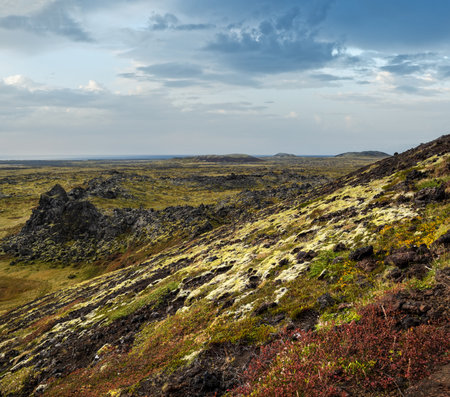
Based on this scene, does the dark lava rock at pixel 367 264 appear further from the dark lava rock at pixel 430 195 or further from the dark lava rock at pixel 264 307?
the dark lava rock at pixel 430 195

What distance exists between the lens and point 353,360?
292 inches

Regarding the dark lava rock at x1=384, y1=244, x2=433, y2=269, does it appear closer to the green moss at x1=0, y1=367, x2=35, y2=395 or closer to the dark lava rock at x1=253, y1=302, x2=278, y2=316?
the dark lava rock at x1=253, y1=302, x2=278, y2=316

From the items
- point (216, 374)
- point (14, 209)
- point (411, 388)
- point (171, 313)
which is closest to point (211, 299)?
point (171, 313)

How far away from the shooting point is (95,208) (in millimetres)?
80125

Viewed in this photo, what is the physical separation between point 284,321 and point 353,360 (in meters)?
3.78

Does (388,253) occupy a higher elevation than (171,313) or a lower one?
higher

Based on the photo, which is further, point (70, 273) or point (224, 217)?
point (224, 217)

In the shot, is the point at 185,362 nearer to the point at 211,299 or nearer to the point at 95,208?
the point at 211,299

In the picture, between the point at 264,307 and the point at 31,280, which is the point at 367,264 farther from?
the point at 31,280

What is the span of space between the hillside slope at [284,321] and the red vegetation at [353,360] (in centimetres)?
4

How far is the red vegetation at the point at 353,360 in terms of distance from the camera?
6625 millimetres

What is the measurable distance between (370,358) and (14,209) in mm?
149759

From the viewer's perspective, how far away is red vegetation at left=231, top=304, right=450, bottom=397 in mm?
6625

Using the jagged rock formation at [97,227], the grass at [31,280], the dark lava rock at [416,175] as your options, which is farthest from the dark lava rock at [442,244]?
the grass at [31,280]
